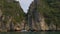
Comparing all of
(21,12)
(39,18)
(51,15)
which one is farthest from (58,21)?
(21,12)

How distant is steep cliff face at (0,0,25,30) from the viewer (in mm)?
118319

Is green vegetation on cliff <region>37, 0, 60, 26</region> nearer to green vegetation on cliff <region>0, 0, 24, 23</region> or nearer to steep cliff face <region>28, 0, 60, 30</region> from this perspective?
steep cliff face <region>28, 0, 60, 30</region>

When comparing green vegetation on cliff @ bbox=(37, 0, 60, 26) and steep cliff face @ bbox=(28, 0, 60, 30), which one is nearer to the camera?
steep cliff face @ bbox=(28, 0, 60, 30)

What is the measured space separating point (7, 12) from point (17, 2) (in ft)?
57.2

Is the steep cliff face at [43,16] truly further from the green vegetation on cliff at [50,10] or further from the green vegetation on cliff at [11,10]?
the green vegetation on cliff at [11,10]

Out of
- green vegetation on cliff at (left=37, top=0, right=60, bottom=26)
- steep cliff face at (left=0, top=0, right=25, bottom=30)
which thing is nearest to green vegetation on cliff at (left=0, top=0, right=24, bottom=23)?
steep cliff face at (left=0, top=0, right=25, bottom=30)

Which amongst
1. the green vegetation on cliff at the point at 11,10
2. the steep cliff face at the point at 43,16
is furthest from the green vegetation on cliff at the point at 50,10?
the green vegetation on cliff at the point at 11,10

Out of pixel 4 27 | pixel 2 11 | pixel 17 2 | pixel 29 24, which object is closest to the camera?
A: pixel 4 27

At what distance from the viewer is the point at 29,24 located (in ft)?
439

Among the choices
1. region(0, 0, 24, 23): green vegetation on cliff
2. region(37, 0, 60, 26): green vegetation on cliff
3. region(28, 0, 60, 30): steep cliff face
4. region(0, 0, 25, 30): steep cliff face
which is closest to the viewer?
region(0, 0, 25, 30): steep cliff face

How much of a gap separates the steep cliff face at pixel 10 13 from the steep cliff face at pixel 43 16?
21.3ft

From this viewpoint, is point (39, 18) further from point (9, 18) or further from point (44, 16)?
point (9, 18)

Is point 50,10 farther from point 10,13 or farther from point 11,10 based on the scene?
point 10,13

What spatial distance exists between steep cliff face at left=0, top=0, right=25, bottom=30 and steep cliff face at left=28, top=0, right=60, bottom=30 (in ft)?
21.3
